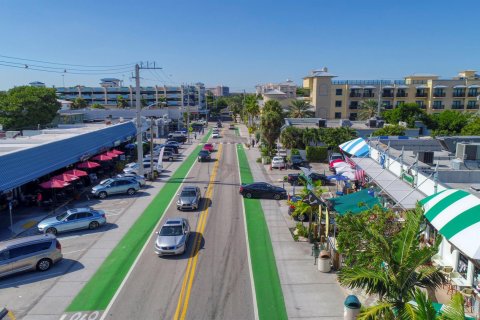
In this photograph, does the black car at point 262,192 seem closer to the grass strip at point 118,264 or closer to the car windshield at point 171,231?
the grass strip at point 118,264

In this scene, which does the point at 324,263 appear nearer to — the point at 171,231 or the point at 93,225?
the point at 171,231

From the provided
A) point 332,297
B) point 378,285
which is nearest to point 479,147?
point 332,297

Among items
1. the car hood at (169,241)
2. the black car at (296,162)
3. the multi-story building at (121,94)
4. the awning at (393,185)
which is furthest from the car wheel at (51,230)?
the multi-story building at (121,94)

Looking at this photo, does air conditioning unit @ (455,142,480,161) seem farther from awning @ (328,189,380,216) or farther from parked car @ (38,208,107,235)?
parked car @ (38,208,107,235)

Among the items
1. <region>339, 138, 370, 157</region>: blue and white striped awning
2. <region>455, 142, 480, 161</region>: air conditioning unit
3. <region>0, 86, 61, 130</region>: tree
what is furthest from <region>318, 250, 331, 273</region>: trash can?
<region>0, 86, 61, 130</region>: tree

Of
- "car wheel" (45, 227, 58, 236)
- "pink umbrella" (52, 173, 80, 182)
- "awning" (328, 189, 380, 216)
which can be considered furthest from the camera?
"pink umbrella" (52, 173, 80, 182)

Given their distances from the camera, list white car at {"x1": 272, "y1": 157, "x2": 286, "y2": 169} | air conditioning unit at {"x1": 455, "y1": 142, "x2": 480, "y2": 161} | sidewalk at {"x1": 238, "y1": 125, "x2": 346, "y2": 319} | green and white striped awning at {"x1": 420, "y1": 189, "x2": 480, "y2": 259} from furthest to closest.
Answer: white car at {"x1": 272, "y1": 157, "x2": 286, "y2": 169}, air conditioning unit at {"x1": 455, "y1": 142, "x2": 480, "y2": 161}, sidewalk at {"x1": 238, "y1": 125, "x2": 346, "y2": 319}, green and white striped awning at {"x1": 420, "y1": 189, "x2": 480, "y2": 259}
